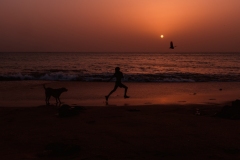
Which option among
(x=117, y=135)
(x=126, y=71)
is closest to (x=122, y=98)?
(x=117, y=135)

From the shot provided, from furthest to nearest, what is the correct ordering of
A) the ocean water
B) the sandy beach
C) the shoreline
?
the ocean water → the shoreline → the sandy beach

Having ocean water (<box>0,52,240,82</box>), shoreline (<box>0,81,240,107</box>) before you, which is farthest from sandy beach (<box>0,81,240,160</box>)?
ocean water (<box>0,52,240,82</box>)

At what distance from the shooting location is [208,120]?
8.21m

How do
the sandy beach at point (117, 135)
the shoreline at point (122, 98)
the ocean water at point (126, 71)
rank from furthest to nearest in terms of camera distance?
1. the ocean water at point (126, 71)
2. the shoreline at point (122, 98)
3. the sandy beach at point (117, 135)

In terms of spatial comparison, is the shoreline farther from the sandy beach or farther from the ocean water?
the ocean water

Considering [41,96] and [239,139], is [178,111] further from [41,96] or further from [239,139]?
[41,96]

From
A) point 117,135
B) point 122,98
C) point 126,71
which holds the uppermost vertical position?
point 117,135

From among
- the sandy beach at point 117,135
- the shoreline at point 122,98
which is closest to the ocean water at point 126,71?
the shoreline at point 122,98

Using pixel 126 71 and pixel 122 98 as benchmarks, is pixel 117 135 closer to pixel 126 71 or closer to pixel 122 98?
pixel 122 98

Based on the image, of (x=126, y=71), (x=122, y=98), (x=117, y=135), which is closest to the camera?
(x=117, y=135)

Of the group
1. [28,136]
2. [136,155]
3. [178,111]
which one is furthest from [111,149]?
[178,111]

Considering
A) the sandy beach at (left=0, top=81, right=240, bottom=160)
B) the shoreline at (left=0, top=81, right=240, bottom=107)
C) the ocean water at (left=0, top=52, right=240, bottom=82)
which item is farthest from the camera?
the ocean water at (left=0, top=52, right=240, bottom=82)

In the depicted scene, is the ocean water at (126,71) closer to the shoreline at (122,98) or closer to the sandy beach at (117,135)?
the shoreline at (122,98)

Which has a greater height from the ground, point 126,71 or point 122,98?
point 122,98
